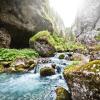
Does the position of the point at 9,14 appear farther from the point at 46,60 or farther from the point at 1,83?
the point at 1,83

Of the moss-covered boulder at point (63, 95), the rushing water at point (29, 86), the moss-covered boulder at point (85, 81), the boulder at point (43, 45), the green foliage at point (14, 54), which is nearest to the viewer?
the moss-covered boulder at point (85, 81)

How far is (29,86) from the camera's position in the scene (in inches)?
578

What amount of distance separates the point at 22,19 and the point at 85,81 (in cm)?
2635

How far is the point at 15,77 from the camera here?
58.2 ft

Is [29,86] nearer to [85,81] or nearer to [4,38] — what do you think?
[85,81]

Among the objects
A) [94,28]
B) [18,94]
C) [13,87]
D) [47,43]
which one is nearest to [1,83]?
[13,87]

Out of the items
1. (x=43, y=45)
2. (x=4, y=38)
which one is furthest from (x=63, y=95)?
(x=4, y=38)

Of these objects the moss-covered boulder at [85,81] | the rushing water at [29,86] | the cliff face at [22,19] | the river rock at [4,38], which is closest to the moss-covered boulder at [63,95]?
the moss-covered boulder at [85,81]

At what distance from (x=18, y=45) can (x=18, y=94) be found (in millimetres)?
22976

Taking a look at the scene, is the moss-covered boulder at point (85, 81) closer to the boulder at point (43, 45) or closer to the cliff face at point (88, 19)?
the boulder at point (43, 45)

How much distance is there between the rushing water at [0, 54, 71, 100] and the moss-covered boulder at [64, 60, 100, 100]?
2654 millimetres

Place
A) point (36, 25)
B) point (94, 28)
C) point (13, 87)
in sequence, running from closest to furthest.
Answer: point (13, 87), point (36, 25), point (94, 28)

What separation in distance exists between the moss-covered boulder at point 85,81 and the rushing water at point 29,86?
2.65 metres

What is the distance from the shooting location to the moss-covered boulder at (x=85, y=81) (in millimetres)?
8219
